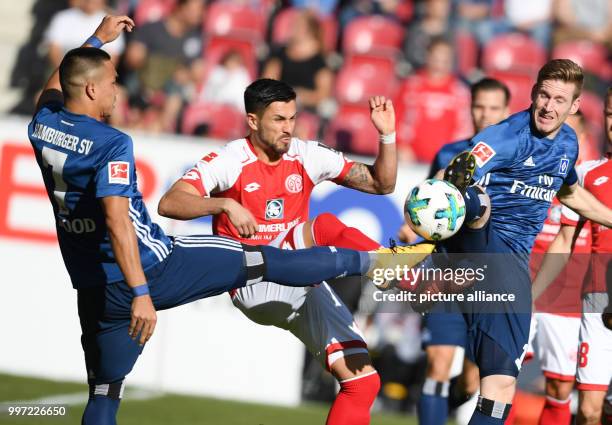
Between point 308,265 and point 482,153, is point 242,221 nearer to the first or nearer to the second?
point 308,265

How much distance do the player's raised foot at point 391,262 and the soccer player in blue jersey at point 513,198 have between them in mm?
223

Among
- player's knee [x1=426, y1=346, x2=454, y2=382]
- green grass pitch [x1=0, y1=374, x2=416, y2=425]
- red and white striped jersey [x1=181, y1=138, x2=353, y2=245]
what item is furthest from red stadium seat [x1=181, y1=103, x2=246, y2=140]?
red and white striped jersey [x1=181, y1=138, x2=353, y2=245]

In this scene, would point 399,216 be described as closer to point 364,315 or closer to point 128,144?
point 364,315

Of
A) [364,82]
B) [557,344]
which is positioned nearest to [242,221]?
[557,344]

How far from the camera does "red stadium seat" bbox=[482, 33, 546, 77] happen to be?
48.4 feet

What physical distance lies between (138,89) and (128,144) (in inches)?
318

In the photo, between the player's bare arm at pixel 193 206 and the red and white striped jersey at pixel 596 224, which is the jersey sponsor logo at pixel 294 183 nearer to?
the player's bare arm at pixel 193 206

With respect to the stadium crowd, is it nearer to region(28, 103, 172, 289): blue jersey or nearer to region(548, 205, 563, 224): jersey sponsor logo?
region(548, 205, 563, 224): jersey sponsor logo

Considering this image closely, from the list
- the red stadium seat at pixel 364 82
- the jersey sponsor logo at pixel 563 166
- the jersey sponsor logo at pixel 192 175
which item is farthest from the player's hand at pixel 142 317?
the red stadium seat at pixel 364 82

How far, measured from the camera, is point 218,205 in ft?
22.1

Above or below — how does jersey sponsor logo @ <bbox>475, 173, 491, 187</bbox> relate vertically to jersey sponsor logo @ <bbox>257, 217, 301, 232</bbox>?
above

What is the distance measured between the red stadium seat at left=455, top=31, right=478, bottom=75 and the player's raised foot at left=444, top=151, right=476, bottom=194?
821cm

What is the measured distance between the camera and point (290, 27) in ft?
48.5

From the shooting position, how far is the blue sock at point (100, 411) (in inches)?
261
